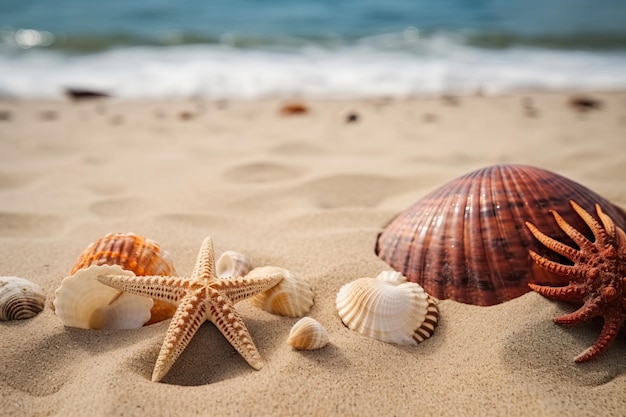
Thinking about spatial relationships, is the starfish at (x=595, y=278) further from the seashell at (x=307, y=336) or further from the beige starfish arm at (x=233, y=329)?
the beige starfish arm at (x=233, y=329)

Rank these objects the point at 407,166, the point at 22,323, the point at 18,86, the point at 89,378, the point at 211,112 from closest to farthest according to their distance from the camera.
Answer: the point at 89,378
the point at 22,323
the point at 407,166
the point at 211,112
the point at 18,86

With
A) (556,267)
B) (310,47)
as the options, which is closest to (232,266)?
(556,267)

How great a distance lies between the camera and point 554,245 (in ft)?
7.44

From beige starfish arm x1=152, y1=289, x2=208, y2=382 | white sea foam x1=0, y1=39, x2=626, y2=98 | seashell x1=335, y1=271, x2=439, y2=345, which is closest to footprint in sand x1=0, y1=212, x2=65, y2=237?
beige starfish arm x1=152, y1=289, x2=208, y2=382

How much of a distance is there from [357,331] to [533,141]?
13.2 ft

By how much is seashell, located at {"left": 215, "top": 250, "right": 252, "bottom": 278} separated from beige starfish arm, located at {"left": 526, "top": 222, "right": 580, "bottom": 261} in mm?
1383

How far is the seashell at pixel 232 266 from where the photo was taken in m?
2.57

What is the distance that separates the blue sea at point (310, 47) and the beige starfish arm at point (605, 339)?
6691 millimetres

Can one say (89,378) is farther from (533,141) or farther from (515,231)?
(533,141)

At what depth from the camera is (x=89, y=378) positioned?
1.97 metres

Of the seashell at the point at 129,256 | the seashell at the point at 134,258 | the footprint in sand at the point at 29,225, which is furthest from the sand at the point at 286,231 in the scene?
the seashell at the point at 129,256

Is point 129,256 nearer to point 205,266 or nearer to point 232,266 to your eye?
point 205,266

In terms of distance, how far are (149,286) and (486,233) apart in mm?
1544

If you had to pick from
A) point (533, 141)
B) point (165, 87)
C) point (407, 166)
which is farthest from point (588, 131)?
point (165, 87)
